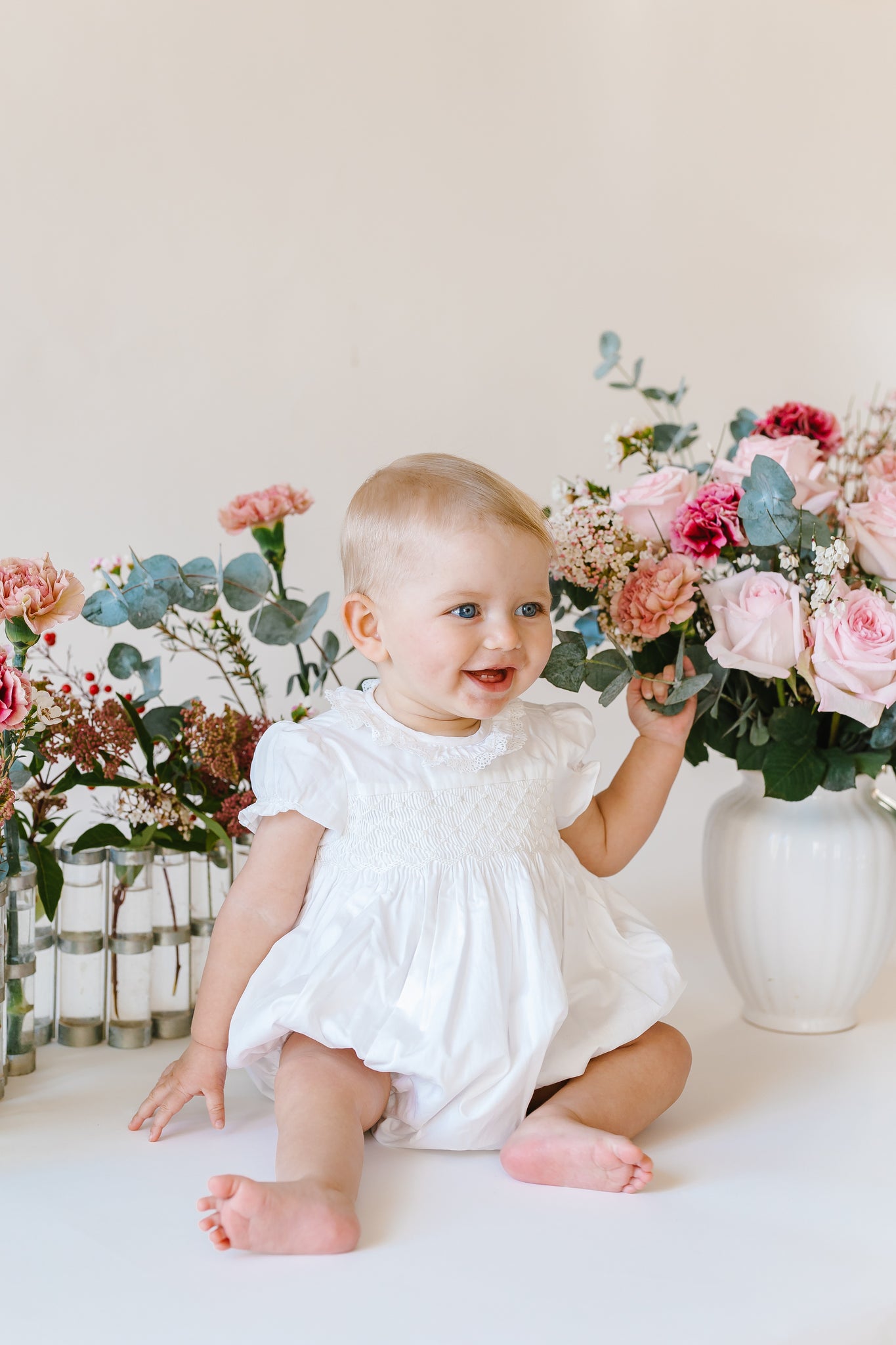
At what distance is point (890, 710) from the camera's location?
1.30m

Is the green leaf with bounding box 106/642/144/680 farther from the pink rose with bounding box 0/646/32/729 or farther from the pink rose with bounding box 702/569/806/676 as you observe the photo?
the pink rose with bounding box 702/569/806/676

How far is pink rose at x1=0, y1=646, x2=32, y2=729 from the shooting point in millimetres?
1062

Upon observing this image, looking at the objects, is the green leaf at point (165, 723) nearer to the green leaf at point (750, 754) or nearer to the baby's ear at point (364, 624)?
the baby's ear at point (364, 624)

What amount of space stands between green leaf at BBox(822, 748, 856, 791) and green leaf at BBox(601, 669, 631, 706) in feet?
0.80

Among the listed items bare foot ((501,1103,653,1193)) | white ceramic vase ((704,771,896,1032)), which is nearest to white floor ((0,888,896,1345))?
bare foot ((501,1103,653,1193))

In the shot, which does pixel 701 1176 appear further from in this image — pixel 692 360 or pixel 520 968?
pixel 692 360

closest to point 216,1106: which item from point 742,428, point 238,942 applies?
point 238,942

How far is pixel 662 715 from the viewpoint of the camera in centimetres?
129

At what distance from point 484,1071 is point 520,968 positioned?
9 cm

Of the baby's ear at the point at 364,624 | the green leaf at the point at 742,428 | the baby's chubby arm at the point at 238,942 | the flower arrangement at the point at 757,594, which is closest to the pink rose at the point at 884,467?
the flower arrangement at the point at 757,594

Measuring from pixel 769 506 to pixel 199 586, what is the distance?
56cm

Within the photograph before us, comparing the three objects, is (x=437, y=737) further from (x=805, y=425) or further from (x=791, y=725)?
(x=805, y=425)

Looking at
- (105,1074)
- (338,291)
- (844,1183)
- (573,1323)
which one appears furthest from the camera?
(338,291)

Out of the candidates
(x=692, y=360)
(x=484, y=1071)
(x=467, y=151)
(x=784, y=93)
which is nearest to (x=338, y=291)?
(x=467, y=151)
